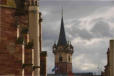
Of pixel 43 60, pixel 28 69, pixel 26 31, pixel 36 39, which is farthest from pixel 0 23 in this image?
pixel 43 60

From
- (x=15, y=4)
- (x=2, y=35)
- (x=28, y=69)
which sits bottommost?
(x=28, y=69)

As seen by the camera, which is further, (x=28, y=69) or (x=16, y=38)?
(x=28, y=69)

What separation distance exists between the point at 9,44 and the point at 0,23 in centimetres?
104

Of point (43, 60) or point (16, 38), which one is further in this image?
point (43, 60)

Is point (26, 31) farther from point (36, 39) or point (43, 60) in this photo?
point (43, 60)

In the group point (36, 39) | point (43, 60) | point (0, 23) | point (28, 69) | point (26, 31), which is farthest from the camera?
point (43, 60)

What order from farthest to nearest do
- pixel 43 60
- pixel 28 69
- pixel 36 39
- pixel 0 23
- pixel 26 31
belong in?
pixel 43 60, pixel 36 39, pixel 28 69, pixel 26 31, pixel 0 23

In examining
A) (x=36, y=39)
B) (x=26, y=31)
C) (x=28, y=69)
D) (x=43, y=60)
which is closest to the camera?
(x=26, y=31)

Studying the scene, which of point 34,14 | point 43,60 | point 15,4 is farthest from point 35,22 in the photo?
point 15,4

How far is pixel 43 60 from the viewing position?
41.8 metres

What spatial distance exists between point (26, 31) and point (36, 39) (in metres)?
13.3

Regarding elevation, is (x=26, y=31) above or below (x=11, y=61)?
above

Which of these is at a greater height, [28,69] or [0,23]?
[0,23]

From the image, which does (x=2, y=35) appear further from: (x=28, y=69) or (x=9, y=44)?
(x=28, y=69)
